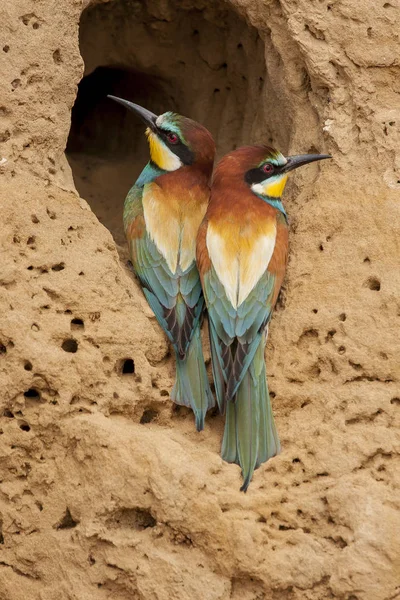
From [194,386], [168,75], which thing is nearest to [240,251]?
[194,386]

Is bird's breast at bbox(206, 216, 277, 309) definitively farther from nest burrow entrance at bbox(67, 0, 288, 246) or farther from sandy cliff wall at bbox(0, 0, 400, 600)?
nest burrow entrance at bbox(67, 0, 288, 246)

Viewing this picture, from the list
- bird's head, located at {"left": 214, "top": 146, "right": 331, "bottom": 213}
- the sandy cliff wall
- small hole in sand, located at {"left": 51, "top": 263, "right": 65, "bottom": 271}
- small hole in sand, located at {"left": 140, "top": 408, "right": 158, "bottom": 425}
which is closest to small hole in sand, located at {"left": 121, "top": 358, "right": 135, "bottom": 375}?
the sandy cliff wall

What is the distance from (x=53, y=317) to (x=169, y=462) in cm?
57

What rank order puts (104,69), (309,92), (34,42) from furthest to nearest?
(104,69) < (309,92) < (34,42)

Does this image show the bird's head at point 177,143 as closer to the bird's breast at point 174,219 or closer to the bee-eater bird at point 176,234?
the bee-eater bird at point 176,234

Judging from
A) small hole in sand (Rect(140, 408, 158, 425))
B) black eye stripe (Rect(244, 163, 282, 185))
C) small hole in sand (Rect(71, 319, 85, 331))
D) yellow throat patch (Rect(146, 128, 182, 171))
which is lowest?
small hole in sand (Rect(140, 408, 158, 425))

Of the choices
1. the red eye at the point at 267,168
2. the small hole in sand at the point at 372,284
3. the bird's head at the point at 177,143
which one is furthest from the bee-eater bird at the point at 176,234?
the small hole in sand at the point at 372,284

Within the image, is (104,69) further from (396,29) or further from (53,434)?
(53,434)

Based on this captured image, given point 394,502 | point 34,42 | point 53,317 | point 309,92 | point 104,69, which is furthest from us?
point 104,69

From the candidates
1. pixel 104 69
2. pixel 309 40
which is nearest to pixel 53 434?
pixel 309 40

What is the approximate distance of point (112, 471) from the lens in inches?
120

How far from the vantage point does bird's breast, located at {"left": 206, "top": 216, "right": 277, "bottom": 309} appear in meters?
3.37

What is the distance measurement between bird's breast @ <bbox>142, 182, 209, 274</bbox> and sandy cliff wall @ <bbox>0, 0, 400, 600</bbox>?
181 mm

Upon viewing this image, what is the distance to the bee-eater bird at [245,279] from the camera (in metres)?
3.19
